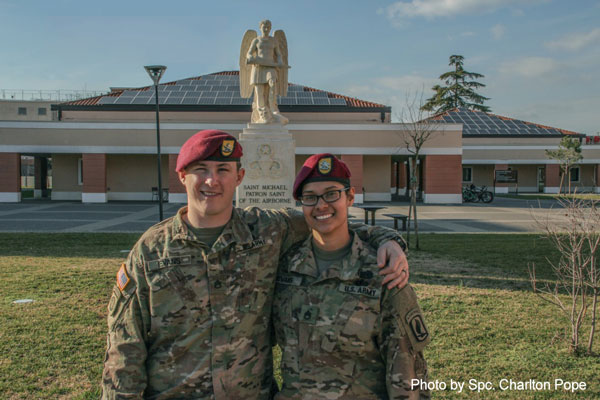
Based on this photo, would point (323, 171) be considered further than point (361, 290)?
Yes

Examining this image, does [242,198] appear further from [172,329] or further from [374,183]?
[374,183]

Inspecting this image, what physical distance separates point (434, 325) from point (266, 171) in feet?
23.1

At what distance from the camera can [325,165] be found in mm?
2379

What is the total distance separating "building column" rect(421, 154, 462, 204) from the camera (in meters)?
28.9

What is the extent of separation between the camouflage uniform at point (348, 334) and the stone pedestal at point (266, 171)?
9164mm

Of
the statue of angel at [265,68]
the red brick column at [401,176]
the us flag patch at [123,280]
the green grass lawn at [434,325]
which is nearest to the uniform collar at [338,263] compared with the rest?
the us flag patch at [123,280]

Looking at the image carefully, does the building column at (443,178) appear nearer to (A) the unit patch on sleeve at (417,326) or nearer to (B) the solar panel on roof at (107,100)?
(B) the solar panel on roof at (107,100)

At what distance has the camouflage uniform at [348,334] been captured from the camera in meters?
2.13

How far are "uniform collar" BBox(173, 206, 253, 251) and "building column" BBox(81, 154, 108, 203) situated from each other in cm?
2856

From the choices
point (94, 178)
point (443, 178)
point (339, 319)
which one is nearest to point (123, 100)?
point (94, 178)

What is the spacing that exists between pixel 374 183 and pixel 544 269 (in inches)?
899

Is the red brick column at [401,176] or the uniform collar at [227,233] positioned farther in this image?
the red brick column at [401,176]

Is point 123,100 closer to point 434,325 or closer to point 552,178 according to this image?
point 434,325

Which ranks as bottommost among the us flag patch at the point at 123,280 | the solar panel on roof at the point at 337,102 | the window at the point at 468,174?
the us flag patch at the point at 123,280
